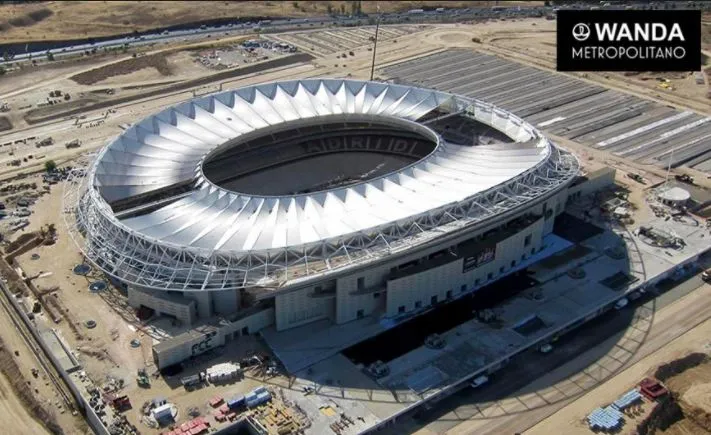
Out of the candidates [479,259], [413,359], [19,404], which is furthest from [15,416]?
[479,259]

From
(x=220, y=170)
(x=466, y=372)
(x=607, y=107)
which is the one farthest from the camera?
(x=607, y=107)

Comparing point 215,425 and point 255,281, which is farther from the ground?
point 255,281

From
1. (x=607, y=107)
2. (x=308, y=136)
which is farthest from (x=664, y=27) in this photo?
(x=308, y=136)

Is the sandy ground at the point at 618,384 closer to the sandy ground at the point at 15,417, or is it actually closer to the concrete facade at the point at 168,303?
the concrete facade at the point at 168,303

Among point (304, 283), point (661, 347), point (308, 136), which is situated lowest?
point (661, 347)

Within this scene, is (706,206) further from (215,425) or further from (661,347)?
(215,425)

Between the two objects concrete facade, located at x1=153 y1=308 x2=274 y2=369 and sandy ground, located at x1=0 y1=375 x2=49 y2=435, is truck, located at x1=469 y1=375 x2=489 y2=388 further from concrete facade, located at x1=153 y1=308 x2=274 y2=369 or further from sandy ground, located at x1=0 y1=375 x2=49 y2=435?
sandy ground, located at x1=0 y1=375 x2=49 y2=435

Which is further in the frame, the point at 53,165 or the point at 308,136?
the point at 53,165

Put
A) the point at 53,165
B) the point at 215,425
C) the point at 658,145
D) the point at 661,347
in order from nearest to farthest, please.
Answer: the point at 215,425, the point at 661,347, the point at 53,165, the point at 658,145

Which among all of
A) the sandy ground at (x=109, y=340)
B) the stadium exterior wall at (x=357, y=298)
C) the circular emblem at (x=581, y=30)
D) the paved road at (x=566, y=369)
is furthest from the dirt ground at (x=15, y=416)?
the circular emblem at (x=581, y=30)
